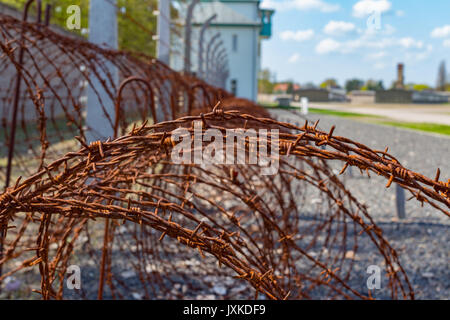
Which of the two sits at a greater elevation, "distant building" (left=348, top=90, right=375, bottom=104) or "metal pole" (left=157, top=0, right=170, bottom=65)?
"distant building" (left=348, top=90, right=375, bottom=104)

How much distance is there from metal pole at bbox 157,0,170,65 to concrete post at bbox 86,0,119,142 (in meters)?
1.86

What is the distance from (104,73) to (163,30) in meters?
2.26

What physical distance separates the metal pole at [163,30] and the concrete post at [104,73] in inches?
73.0

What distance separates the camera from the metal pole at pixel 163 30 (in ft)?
17.6

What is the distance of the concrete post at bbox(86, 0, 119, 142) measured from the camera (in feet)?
11.0

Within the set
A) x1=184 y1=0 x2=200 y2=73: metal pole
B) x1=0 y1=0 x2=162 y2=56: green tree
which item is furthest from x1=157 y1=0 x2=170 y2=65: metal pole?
x1=0 y1=0 x2=162 y2=56: green tree

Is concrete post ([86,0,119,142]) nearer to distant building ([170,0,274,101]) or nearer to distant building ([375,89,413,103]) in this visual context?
distant building ([170,0,274,101])

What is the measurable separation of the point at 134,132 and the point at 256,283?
518 mm

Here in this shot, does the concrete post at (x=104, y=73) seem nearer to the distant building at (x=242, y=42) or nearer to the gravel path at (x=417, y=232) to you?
the gravel path at (x=417, y=232)

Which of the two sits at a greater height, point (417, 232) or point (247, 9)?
point (247, 9)

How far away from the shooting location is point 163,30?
5488 millimetres

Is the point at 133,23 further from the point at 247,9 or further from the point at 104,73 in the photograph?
the point at 104,73

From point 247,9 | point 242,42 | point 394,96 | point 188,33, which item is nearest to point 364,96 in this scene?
point 394,96
